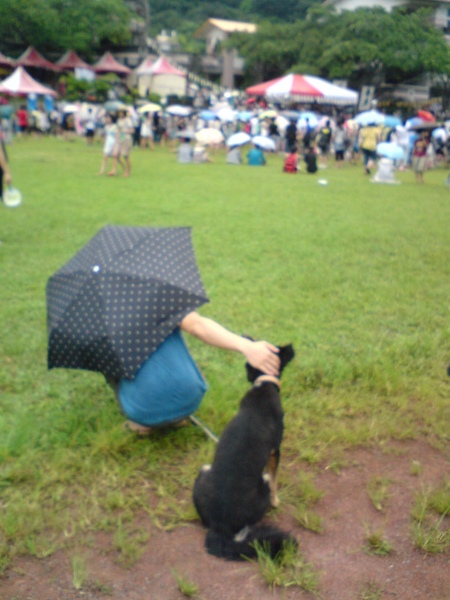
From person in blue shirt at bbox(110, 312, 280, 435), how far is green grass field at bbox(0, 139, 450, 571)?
279mm

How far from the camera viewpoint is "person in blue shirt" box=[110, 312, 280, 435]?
9.09 feet

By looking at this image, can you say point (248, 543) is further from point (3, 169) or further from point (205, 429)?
point (3, 169)

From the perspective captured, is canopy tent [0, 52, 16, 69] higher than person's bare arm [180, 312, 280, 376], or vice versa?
canopy tent [0, 52, 16, 69]

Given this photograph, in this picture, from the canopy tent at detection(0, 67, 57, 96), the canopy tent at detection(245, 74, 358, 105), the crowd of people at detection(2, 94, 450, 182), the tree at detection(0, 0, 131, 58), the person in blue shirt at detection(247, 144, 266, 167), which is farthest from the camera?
the tree at detection(0, 0, 131, 58)

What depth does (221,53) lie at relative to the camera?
173 ft

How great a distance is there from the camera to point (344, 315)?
5215 mm

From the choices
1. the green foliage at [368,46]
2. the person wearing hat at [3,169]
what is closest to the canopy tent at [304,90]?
the green foliage at [368,46]

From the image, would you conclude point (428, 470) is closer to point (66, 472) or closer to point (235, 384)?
point (235, 384)

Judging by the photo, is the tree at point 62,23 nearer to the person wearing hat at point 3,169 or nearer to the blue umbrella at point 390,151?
the blue umbrella at point 390,151

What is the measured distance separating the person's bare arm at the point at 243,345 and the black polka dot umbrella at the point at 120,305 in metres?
0.09

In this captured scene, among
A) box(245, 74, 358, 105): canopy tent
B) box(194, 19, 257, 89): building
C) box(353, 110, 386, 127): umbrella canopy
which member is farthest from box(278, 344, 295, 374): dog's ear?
box(194, 19, 257, 89): building

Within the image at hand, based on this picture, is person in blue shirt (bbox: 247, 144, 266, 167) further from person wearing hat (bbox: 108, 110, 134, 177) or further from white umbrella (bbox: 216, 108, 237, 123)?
white umbrella (bbox: 216, 108, 237, 123)

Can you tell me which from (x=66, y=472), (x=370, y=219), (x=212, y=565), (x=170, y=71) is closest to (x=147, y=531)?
(x=212, y=565)

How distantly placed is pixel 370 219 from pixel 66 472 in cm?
769
